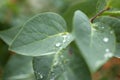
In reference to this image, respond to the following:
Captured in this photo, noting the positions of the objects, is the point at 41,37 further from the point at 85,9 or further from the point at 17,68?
the point at 17,68

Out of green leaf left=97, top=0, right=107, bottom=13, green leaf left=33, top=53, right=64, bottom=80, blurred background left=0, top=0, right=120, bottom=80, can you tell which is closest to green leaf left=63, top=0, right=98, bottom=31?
blurred background left=0, top=0, right=120, bottom=80

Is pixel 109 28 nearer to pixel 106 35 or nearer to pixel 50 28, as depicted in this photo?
pixel 106 35

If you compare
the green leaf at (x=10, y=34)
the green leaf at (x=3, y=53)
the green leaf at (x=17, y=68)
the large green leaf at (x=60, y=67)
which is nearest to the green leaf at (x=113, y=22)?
the large green leaf at (x=60, y=67)

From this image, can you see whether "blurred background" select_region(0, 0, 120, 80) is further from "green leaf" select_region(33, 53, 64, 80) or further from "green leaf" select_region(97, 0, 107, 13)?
"green leaf" select_region(33, 53, 64, 80)

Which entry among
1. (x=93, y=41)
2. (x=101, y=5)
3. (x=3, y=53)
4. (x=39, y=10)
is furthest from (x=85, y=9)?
(x=39, y=10)

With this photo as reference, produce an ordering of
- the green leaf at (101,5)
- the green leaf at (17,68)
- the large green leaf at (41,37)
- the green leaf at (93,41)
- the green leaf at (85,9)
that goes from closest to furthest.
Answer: the green leaf at (93,41) → the large green leaf at (41,37) → the green leaf at (101,5) → the green leaf at (85,9) → the green leaf at (17,68)

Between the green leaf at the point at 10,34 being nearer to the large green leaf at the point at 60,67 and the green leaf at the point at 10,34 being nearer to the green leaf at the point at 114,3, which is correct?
the large green leaf at the point at 60,67
